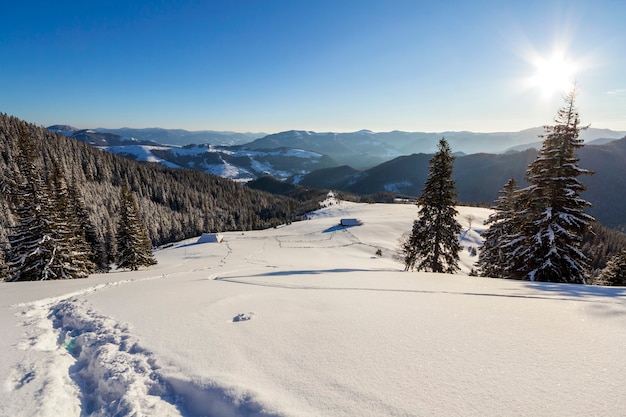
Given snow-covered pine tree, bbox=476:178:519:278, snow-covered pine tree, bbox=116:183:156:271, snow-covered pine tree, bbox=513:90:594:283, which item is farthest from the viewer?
snow-covered pine tree, bbox=116:183:156:271

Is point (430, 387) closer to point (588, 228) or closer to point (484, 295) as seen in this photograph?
point (484, 295)

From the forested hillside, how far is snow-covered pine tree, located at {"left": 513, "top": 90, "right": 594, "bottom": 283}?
99657 mm

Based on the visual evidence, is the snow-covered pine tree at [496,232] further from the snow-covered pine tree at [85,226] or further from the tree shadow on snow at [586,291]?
the snow-covered pine tree at [85,226]

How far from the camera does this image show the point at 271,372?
13.3 ft

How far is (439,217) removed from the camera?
2308 centimetres

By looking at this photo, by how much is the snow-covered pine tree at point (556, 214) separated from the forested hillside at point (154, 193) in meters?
99.7

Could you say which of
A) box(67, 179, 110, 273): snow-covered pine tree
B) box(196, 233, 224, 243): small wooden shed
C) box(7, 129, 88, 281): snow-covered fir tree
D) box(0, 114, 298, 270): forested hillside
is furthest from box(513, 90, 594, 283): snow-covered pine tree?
box(0, 114, 298, 270): forested hillside

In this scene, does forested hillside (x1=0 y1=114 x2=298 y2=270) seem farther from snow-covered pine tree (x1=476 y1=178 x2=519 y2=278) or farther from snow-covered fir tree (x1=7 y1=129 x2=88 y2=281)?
snow-covered pine tree (x1=476 y1=178 x2=519 y2=278)

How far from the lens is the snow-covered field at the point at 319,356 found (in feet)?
10.9

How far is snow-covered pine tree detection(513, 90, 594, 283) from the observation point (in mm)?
15258

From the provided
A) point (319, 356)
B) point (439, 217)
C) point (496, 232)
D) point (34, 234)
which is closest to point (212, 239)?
point (34, 234)

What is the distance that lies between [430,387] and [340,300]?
14.5ft

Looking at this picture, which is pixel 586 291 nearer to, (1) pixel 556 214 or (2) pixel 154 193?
(1) pixel 556 214

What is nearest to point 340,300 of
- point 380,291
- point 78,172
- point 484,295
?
point 380,291
